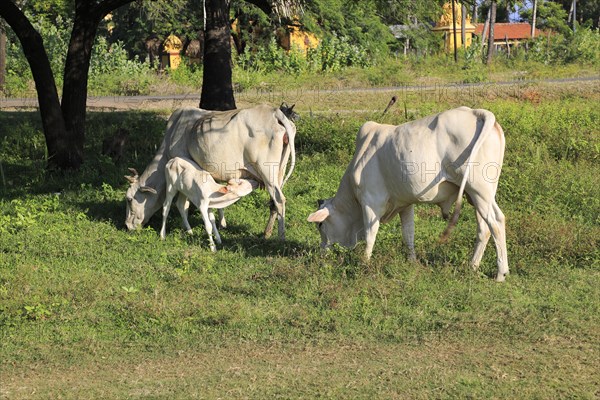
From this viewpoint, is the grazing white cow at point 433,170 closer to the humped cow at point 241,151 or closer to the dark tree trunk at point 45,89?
the humped cow at point 241,151

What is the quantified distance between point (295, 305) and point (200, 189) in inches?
114

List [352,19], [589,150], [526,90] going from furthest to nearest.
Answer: [352,19] < [526,90] < [589,150]

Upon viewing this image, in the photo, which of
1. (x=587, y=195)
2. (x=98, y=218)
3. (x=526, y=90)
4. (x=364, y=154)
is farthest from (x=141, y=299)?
(x=526, y=90)

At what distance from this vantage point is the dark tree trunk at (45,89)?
13.8 meters

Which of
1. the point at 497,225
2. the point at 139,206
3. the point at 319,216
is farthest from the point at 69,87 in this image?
the point at 497,225

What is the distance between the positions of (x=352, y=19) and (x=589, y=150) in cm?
2079

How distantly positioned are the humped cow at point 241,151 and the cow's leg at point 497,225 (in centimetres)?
294

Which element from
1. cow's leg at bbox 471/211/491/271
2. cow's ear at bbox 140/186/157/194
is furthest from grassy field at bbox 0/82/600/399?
cow's ear at bbox 140/186/157/194

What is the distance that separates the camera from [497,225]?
8.69 m

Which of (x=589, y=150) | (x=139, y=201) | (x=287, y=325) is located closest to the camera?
(x=287, y=325)

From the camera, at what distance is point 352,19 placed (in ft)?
111

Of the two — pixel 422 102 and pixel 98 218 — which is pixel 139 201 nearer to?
pixel 98 218

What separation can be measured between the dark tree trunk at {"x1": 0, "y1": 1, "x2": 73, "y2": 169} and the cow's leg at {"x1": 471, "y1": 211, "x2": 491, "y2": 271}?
768 cm

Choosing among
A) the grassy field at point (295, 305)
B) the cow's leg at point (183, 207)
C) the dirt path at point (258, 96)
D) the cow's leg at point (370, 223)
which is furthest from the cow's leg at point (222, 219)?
the dirt path at point (258, 96)
